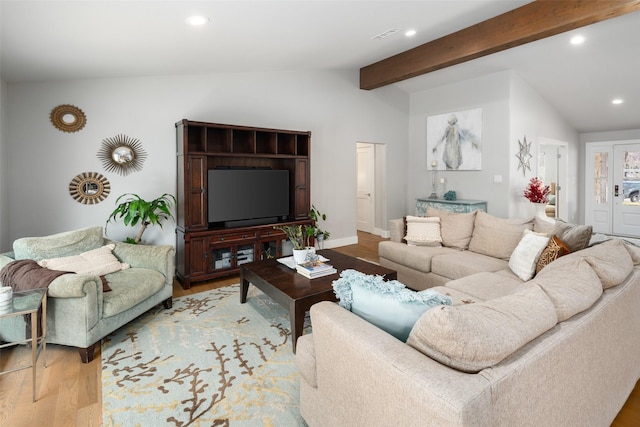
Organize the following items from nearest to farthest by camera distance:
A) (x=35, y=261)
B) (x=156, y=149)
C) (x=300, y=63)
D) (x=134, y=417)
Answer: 1. (x=134, y=417)
2. (x=35, y=261)
3. (x=156, y=149)
4. (x=300, y=63)

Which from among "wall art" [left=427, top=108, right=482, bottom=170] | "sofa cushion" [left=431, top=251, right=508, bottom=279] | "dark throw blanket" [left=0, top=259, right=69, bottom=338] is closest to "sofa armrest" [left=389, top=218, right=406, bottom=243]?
"sofa cushion" [left=431, top=251, right=508, bottom=279]

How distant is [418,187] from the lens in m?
6.95

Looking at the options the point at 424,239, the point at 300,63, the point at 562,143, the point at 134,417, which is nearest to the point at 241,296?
the point at 134,417

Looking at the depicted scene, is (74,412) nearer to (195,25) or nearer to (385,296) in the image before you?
(385,296)

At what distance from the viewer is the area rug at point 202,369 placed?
1.92 metres

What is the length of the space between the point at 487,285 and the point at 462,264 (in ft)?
2.07

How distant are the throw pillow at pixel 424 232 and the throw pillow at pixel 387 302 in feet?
8.29

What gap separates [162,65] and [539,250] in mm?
4095

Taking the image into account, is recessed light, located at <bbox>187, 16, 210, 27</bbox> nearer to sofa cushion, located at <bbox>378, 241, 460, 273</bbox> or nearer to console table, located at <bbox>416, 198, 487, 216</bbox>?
sofa cushion, located at <bbox>378, 241, 460, 273</bbox>

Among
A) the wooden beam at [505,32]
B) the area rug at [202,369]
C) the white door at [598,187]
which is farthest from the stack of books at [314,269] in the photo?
the white door at [598,187]

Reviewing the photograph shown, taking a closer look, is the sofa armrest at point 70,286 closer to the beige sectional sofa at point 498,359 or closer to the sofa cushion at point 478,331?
the beige sectional sofa at point 498,359

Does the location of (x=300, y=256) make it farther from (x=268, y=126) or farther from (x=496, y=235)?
(x=268, y=126)

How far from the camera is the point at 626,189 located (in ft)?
22.8

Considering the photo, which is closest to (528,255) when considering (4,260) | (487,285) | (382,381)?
(487,285)
